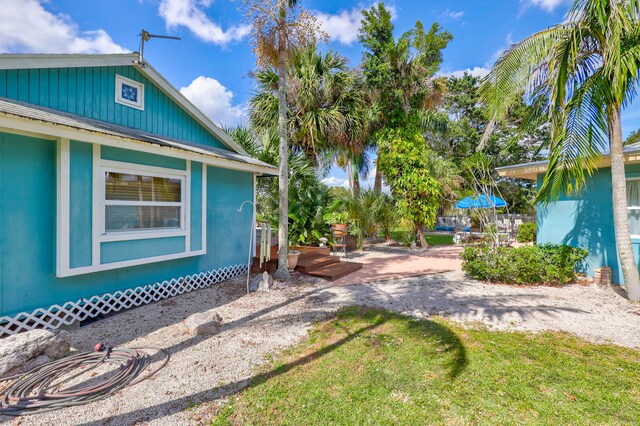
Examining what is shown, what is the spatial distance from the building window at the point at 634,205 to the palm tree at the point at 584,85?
1.65 meters

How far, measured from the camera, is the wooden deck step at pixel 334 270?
799 centimetres

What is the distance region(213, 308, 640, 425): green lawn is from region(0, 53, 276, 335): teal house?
3.65 metres

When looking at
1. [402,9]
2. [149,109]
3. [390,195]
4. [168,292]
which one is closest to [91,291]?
[168,292]

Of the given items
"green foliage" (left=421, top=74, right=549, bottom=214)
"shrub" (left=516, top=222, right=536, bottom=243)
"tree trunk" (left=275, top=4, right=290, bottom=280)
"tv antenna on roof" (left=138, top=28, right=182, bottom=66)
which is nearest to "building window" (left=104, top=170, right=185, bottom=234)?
"tree trunk" (left=275, top=4, right=290, bottom=280)

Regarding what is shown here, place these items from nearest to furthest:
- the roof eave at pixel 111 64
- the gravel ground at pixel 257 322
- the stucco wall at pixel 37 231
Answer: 1. the gravel ground at pixel 257 322
2. the stucco wall at pixel 37 231
3. the roof eave at pixel 111 64

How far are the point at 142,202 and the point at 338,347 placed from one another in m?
4.54

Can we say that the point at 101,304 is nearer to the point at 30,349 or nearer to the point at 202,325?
the point at 30,349

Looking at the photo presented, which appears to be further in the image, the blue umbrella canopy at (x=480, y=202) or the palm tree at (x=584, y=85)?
the blue umbrella canopy at (x=480, y=202)

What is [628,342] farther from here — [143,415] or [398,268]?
[143,415]

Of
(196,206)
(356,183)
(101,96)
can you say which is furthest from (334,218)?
(101,96)

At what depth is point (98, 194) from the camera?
4949 millimetres

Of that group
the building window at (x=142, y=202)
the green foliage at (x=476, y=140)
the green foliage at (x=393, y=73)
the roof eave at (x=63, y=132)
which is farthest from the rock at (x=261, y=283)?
the green foliage at (x=476, y=140)

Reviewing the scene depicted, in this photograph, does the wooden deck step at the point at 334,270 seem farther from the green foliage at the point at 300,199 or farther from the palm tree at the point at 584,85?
the palm tree at the point at 584,85

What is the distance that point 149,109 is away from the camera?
22.8 feet
